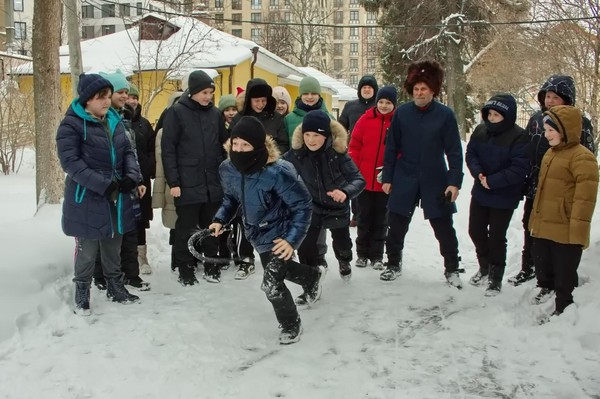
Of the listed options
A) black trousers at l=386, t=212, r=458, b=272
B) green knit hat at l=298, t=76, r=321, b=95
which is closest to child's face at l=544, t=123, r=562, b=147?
black trousers at l=386, t=212, r=458, b=272

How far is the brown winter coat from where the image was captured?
3.73 m

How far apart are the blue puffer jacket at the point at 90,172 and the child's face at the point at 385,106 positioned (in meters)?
2.62

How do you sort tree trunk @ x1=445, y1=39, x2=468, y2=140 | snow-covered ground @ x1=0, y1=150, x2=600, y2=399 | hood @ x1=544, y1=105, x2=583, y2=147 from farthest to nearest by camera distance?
tree trunk @ x1=445, y1=39, x2=468, y2=140
hood @ x1=544, y1=105, x2=583, y2=147
snow-covered ground @ x1=0, y1=150, x2=600, y2=399

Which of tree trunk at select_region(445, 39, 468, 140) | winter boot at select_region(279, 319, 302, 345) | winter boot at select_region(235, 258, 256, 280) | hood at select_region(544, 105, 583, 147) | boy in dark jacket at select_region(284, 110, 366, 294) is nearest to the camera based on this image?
winter boot at select_region(279, 319, 302, 345)

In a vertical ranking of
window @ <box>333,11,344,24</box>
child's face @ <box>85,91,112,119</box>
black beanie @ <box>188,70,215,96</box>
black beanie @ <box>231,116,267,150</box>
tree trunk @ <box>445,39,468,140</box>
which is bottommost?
black beanie @ <box>231,116,267,150</box>

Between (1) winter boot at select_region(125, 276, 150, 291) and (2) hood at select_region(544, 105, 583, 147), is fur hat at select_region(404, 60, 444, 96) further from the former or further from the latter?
(1) winter boot at select_region(125, 276, 150, 291)

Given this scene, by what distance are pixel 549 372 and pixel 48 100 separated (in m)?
6.40

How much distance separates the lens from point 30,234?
5012 millimetres

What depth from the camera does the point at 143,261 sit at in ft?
17.9

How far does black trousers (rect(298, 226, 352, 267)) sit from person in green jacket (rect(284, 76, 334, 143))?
1.28 meters

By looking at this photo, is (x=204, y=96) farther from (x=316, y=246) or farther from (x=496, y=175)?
(x=496, y=175)

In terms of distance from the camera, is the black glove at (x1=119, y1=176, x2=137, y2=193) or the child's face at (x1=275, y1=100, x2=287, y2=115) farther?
the child's face at (x1=275, y1=100, x2=287, y2=115)

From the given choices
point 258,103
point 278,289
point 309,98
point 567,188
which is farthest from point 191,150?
→ point 567,188

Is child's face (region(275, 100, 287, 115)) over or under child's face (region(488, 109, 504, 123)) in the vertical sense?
over
